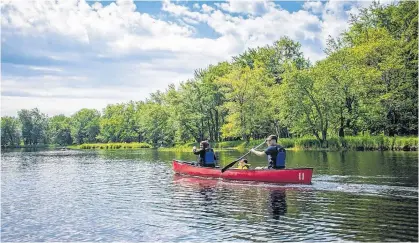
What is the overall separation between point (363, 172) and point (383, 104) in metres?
28.6

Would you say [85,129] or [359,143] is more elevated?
[85,129]

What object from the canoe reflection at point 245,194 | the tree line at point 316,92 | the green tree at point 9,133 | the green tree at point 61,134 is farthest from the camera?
the green tree at point 61,134

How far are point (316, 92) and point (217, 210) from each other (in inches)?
1718

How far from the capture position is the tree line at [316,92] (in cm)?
5259

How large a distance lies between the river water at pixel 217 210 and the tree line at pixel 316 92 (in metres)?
29.1

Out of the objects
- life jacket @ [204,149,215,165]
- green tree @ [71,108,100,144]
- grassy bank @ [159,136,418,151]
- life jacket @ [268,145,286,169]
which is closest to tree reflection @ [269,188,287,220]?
life jacket @ [268,145,286,169]

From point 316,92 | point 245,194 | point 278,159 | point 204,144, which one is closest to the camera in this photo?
point 245,194

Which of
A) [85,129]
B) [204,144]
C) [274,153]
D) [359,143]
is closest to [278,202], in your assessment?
[274,153]

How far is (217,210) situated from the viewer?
16328mm

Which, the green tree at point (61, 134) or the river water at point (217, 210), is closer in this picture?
the river water at point (217, 210)

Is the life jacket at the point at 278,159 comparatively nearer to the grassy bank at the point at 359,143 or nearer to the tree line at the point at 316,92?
the grassy bank at the point at 359,143

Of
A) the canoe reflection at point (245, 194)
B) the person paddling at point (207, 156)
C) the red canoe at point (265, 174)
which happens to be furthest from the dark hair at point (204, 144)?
the canoe reflection at point (245, 194)

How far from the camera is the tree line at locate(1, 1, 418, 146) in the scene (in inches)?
2071

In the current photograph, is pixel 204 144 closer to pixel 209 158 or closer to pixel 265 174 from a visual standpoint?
pixel 209 158
